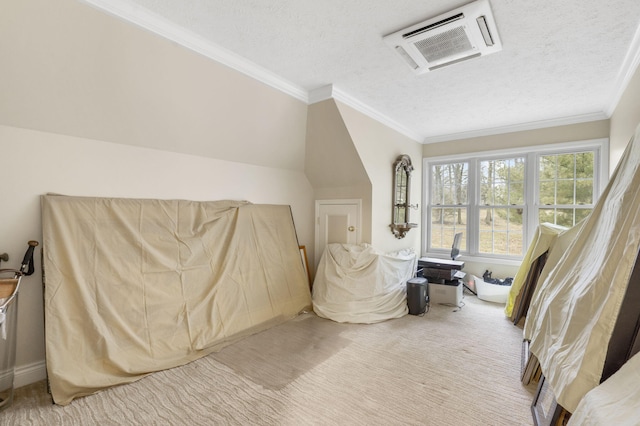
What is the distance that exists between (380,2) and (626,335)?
2.18 meters

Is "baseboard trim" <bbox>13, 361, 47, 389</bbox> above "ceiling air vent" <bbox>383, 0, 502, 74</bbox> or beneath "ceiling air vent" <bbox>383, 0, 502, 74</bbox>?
beneath

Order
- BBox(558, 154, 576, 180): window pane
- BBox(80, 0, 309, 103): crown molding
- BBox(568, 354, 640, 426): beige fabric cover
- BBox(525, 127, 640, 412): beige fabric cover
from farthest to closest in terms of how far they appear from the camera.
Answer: BBox(558, 154, 576, 180): window pane, BBox(80, 0, 309, 103): crown molding, BBox(525, 127, 640, 412): beige fabric cover, BBox(568, 354, 640, 426): beige fabric cover

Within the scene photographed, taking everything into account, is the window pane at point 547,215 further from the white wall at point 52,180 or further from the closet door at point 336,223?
the white wall at point 52,180

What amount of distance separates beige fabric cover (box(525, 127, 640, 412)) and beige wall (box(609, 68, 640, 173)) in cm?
107

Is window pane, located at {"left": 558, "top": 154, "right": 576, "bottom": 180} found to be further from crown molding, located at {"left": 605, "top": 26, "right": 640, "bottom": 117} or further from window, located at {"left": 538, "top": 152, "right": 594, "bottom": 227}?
crown molding, located at {"left": 605, "top": 26, "right": 640, "bottom": 117}

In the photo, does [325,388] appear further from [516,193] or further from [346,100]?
[516,193]

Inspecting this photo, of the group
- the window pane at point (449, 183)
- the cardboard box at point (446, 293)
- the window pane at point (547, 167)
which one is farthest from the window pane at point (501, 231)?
the cardboard box at point (446, 293)

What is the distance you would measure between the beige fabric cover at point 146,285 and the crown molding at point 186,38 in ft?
4.38

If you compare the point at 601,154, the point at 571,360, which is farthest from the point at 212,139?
the point at 601,154

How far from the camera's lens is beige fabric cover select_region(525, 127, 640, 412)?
4.16 feet

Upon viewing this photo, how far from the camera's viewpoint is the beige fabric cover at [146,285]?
203 centimetres

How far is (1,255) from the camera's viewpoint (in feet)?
6.45

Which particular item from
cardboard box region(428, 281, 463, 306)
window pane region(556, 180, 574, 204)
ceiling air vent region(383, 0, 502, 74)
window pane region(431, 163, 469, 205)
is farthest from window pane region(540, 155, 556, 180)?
ceiling air vent region(383, 0, 502, 74)

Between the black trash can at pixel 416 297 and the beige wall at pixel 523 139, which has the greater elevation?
the beige wall at pixel 523 139
